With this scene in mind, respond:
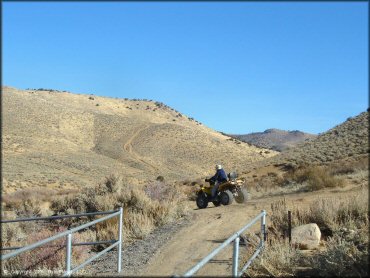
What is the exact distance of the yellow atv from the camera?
19359mm

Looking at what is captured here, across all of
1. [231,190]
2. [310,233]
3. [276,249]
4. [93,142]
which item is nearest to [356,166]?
[231,190]

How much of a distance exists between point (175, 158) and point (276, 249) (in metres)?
80.3

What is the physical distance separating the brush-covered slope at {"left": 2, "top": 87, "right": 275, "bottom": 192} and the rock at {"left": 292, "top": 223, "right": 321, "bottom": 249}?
4097 centimetres

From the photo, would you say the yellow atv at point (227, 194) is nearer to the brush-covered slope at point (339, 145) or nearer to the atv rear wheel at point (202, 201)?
the atv rear wheel at point (202, 201)

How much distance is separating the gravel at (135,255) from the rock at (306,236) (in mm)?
3318

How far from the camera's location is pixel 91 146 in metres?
94.2

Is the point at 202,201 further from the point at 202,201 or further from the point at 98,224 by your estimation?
the point at 98,224

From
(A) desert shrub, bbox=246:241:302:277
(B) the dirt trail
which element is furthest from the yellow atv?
(A) desert shrub, bbox=246:241:302:277

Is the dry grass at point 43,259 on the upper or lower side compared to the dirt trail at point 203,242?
lower

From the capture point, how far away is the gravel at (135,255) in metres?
10.7

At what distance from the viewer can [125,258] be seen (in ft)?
39.5

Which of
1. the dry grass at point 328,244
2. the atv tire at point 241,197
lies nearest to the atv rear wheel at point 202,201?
the atv tire at point 241,197

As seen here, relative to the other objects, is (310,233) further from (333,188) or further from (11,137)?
(11,137)

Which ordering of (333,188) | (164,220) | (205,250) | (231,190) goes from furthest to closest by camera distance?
(333,188) < (231,190) < (164,220) < (205,250)
